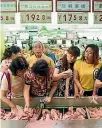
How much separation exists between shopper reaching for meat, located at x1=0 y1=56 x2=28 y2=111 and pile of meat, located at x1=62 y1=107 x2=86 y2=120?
16.9 inches

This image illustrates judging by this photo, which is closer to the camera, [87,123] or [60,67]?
[87,123]

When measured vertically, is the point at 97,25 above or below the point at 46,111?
above

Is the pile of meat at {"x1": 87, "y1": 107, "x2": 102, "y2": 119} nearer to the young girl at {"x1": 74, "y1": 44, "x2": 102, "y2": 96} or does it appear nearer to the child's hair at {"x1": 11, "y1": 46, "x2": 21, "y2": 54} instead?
the young girl at {"x1": 74, "y1": 44, "x2": 102, "y2": 96}

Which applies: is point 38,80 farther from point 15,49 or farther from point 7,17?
point 7,17

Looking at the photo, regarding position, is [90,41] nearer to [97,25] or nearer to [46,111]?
[97,25]

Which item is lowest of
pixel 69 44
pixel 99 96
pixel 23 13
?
pixel 99 96

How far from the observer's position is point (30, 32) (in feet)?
9.02

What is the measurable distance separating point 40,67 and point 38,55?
0.10m

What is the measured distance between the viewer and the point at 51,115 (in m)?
2.81

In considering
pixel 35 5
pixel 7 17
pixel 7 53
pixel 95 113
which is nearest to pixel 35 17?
pixel 35 5

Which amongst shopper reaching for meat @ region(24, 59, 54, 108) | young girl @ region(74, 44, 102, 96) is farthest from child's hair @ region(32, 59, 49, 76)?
young girl @ region(74, 44, 102, 96)

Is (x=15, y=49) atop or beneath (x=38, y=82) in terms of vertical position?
atop

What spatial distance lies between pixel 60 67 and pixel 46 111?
39 centimetres

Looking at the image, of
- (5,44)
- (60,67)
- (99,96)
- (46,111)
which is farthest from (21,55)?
(99,96)
